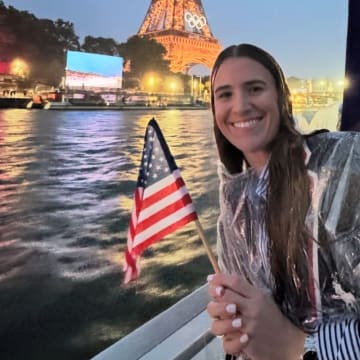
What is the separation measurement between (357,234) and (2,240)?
147cm

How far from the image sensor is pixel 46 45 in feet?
5.35

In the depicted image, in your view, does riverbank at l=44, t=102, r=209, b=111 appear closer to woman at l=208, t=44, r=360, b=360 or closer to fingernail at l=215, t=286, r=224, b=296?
woman at l=208, t=44, r=360, b=360

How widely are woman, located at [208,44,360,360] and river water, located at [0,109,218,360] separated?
95 centimetres

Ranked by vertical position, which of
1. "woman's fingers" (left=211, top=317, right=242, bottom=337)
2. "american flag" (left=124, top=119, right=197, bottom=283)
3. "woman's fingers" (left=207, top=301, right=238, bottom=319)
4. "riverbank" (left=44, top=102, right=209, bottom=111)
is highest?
"riverbank" (left=44, top=102, right=209, bottom=111)

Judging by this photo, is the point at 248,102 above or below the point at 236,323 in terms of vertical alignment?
above

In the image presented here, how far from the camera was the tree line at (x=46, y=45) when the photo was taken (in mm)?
1509

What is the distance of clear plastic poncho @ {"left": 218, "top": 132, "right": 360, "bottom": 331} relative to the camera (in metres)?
0.56

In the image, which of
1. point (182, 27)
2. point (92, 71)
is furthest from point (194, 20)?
point (92, 71)

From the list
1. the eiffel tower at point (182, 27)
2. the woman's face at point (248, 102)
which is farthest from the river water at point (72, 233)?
the woman's face at point (248, 102)

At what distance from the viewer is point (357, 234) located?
0.56 m

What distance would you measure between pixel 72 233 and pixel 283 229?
1.51 m

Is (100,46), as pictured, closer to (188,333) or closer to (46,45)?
(46,45)

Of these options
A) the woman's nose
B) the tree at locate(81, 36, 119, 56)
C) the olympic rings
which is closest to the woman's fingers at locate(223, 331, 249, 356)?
the woman's nose

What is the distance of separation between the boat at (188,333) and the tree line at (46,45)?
87cm
